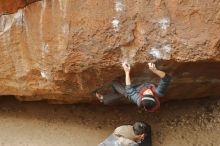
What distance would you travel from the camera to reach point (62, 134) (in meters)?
6.37

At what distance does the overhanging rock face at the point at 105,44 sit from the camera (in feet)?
15.9

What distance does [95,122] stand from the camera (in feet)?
21.2

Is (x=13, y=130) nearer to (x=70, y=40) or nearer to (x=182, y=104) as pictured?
(x=70, y=40)

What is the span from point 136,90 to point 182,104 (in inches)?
55.5

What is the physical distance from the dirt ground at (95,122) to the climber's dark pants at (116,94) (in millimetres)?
763

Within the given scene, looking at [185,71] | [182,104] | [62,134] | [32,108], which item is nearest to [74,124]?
[62,134]

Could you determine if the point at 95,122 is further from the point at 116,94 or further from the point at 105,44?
the point at 105,44

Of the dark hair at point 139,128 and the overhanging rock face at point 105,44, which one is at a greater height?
the overhanging rock face at point 105,44

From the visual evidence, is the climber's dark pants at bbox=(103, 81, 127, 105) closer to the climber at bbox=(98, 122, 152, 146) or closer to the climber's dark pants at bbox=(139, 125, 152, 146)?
the climber at bbox=(98, 122, 152, 146)

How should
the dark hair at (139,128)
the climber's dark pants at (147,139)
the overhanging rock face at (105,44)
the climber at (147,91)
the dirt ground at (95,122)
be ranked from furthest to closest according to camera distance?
the dirt ground at (95,122), the climber's dark pants at (147,139), the dark hair at (139,128), the climber at (147,91), the overhanging rock face at (105,44)

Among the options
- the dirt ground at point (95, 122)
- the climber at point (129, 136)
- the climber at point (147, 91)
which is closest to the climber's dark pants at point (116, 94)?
the climber at point (147, 91)

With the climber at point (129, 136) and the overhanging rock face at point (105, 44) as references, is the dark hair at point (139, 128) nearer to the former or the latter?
the climber at point (129, 136)

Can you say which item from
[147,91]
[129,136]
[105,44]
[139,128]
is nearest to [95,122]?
[129,136]

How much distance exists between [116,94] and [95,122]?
38.9 inches
